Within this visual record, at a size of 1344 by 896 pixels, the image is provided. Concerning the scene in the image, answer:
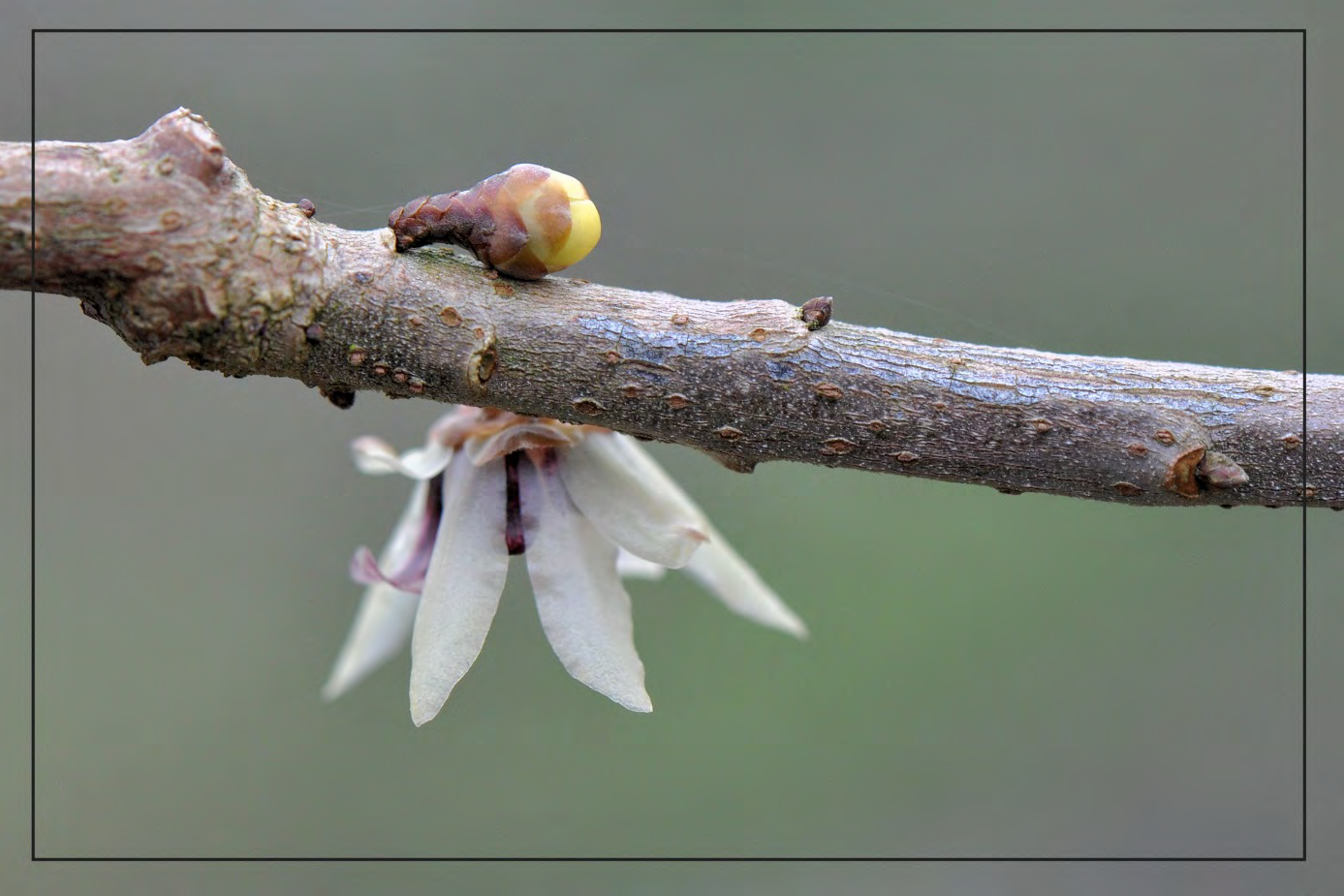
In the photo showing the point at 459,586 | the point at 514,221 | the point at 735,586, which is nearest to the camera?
the point at 514,221

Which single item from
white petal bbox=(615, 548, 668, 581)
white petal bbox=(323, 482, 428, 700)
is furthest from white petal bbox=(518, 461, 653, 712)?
white petal bbox=(323, 482, 428, 700)

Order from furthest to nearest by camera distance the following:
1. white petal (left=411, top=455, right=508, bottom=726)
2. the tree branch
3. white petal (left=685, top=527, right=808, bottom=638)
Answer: white petal (left=685, top=527, right=808, bottom=638)
white petal (left=411, top=455, right=508, bottom=726)
the tree branch

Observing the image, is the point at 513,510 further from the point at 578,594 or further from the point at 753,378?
the point at 753,378

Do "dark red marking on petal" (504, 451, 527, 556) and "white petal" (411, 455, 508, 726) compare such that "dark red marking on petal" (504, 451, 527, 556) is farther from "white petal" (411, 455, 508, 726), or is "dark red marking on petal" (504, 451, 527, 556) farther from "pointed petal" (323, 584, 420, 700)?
"pointed petal" (323, 584, 420, 700)

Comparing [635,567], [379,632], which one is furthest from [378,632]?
[635,567]

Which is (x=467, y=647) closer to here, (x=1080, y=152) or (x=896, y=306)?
(x=896, y=306)

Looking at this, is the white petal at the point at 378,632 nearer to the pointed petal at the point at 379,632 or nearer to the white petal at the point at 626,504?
the pointed petal at the point at 379,632
